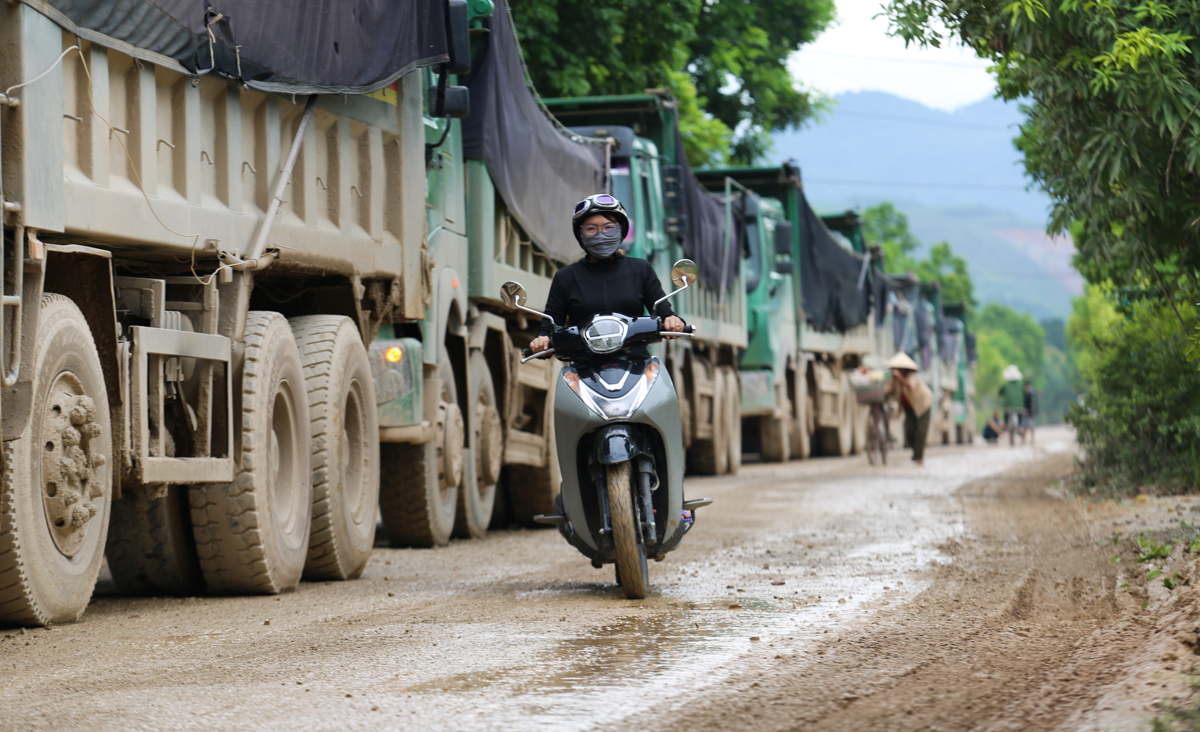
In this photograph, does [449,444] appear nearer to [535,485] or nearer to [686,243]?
[535,485]

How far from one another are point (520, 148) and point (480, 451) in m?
2.23

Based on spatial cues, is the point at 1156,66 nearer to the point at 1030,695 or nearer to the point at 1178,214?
the point at 1178,214

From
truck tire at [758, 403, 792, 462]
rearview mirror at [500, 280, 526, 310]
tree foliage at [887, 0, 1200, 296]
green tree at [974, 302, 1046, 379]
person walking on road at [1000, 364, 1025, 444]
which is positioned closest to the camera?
rearview mirror at [500, 280, 526, 310]

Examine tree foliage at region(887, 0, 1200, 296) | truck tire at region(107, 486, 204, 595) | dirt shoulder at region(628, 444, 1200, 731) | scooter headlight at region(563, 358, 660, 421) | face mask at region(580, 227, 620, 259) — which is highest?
tree foliage at region(887, 0, 1200, 296)

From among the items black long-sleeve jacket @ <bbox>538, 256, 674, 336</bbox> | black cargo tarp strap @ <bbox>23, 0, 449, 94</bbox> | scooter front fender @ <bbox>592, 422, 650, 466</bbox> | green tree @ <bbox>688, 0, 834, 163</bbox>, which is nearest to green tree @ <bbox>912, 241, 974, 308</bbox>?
green tree @ <bbox>688, 0, 834, 163</bbox>

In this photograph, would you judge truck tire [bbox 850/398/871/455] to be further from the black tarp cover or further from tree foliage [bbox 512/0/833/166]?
the black tarp cover

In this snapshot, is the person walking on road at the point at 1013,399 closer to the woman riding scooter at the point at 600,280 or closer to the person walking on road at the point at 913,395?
the person walking on road at the point at 913,395

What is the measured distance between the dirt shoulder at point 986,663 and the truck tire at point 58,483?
2638 millimetres

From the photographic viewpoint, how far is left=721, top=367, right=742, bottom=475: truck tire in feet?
69.9

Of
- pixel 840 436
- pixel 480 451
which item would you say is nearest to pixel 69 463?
pixel 480 451

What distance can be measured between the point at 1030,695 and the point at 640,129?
13.5 meters

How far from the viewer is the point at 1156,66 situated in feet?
28.2

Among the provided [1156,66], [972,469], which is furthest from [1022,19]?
[972,469]

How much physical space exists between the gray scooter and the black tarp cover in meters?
10.6
